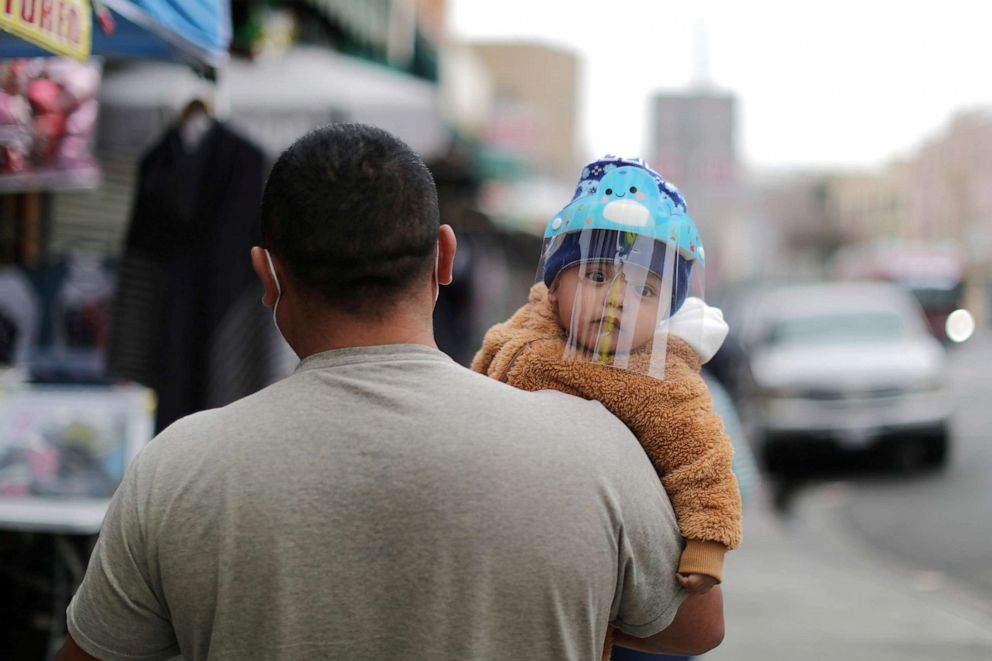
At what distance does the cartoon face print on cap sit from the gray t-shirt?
1.40ft

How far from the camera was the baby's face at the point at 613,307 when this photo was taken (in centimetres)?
192

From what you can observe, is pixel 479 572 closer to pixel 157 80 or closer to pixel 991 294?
pixel 157 80

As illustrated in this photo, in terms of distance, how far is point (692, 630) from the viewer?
6.21 ft

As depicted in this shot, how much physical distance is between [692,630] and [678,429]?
35 centimetres

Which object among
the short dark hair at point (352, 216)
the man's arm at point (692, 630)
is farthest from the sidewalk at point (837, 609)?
the short dark hair at point (352, 216)

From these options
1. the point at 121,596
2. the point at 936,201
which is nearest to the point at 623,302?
the point at 121,596

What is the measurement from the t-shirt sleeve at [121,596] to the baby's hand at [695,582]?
2.70 ft

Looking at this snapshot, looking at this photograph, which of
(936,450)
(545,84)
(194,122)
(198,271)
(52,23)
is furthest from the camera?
(545,84)

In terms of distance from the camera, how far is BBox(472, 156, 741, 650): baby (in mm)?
1856

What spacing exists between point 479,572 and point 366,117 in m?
4.98

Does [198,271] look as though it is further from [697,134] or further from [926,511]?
[926,511]

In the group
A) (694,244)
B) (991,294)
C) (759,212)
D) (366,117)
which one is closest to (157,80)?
(366,117)

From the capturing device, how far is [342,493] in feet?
5.33

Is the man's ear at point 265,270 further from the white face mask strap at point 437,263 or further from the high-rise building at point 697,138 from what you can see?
the high-rise building at point 697,138
